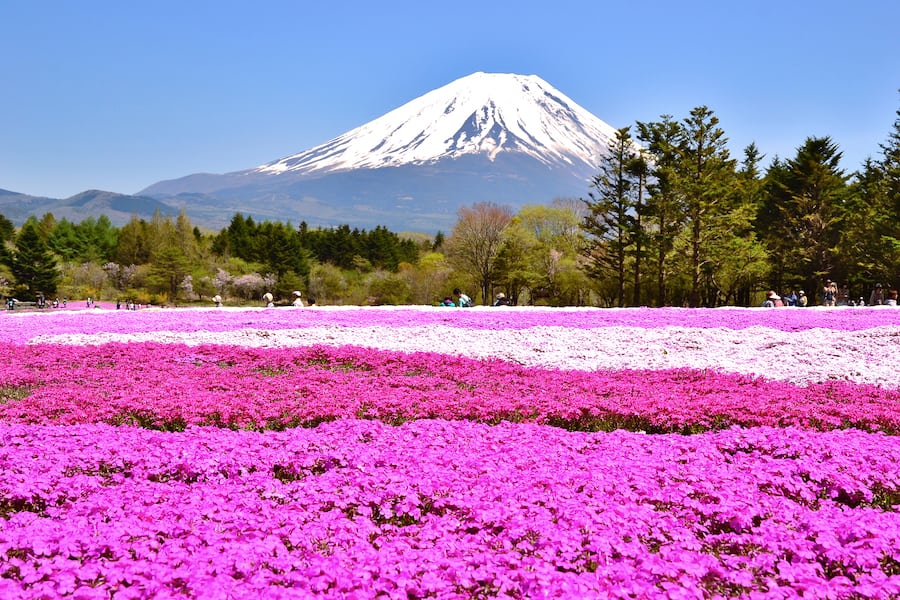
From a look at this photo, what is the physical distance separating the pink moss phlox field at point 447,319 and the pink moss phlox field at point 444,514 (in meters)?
14.3

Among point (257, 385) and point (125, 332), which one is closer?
point (257, 385)

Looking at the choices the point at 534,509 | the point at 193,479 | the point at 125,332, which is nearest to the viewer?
the point at 534,509

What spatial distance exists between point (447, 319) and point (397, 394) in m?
13.2

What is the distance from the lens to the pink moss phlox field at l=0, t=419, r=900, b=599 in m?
4.41

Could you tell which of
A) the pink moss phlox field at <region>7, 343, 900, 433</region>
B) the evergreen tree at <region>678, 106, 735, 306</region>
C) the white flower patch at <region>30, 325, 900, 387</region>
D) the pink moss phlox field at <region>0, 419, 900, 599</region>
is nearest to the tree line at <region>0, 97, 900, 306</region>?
the evergreen tree at <region>678, 106, 735, 306</region>

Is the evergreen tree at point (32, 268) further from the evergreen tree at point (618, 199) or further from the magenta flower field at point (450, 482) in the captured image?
the magenta flower field at point (450, 482)

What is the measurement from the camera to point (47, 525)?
521 centimetres

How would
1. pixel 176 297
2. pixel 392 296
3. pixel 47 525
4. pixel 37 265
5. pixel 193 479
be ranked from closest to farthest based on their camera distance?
1. pixel 47 525
2. pixel 193 479
3. pixel 392 296
4. pixel 37 265
5. pixel 176 297

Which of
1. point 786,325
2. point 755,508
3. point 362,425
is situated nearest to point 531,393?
point 362,425

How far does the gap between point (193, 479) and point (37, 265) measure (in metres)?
93.1

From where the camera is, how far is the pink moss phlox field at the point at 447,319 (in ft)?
70.8

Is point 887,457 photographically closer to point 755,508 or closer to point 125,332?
point 755,508

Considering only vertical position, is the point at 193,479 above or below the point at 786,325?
below

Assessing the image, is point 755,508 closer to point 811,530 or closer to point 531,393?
point 811,530
